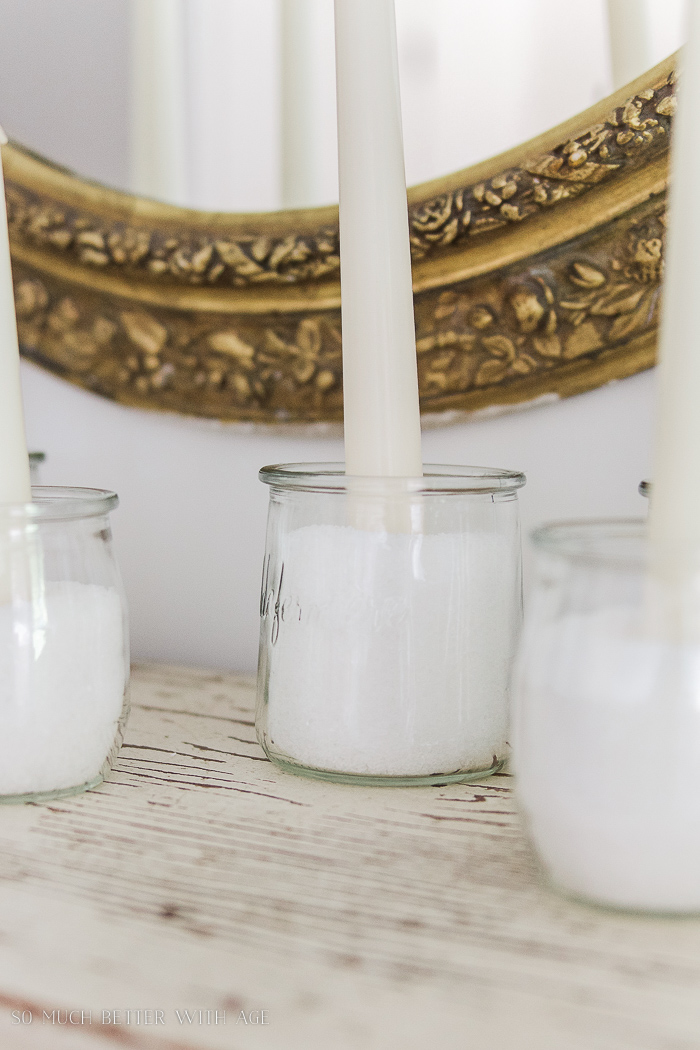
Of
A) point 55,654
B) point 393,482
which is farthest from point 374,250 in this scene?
point 55,654

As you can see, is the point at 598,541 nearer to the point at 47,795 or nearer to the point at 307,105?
the point at 47,795

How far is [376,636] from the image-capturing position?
345mm

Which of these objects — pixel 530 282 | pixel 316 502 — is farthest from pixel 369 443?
pixel 530 282

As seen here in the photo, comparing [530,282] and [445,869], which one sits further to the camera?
[530,282]

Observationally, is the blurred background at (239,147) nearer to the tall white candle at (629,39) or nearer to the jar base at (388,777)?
the tall white candle at (629,39)

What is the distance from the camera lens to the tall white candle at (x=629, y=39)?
1.37 feet

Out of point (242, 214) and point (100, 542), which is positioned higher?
point (242, 214)

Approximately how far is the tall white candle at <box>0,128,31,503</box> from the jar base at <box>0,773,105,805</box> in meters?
0.11

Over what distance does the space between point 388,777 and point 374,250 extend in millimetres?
194

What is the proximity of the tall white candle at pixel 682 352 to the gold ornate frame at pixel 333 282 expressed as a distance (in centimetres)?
17

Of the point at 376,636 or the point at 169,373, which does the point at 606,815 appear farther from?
the point at 169,373

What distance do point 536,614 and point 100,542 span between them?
0.18 m

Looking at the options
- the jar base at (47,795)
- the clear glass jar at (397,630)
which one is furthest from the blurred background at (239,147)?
the jar base at (47,795)

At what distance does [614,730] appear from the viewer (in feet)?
0.81
